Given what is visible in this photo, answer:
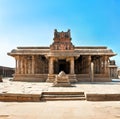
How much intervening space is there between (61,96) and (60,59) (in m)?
16.1

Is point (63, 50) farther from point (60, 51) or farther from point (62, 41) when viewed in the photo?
point (62, 41)

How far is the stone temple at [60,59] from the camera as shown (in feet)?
82.5

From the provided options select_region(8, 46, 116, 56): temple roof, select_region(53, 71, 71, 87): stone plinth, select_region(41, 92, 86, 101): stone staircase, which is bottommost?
select_region(41, 92, 86, 101): stone staircase

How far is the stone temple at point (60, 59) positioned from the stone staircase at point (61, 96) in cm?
1299

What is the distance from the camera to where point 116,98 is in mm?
10539

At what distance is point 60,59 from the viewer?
89.0ft

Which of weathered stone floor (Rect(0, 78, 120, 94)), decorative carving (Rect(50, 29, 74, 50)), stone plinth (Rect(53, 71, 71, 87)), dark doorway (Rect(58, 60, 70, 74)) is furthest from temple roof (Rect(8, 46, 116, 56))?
weathered stone floor (Rect(0, 78, 120, 94))

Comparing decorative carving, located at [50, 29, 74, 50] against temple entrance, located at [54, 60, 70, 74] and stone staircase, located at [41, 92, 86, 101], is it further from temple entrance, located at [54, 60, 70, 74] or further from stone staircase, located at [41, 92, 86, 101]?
stone staircase, located at [41, 92, 86, 101]

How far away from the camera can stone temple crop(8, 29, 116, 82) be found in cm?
2514

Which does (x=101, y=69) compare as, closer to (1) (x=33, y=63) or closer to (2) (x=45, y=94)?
(1) (x=33, y=63)

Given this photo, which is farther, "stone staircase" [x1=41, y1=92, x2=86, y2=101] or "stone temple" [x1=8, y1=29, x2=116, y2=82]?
"stone temple" [x1=8, y1=29, x2=116, y2=82]

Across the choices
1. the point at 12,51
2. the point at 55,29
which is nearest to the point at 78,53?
the point at 55,29

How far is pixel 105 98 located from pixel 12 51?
60.9ft

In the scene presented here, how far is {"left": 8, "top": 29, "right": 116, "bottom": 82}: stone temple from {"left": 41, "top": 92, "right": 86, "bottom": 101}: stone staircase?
1299 cm
